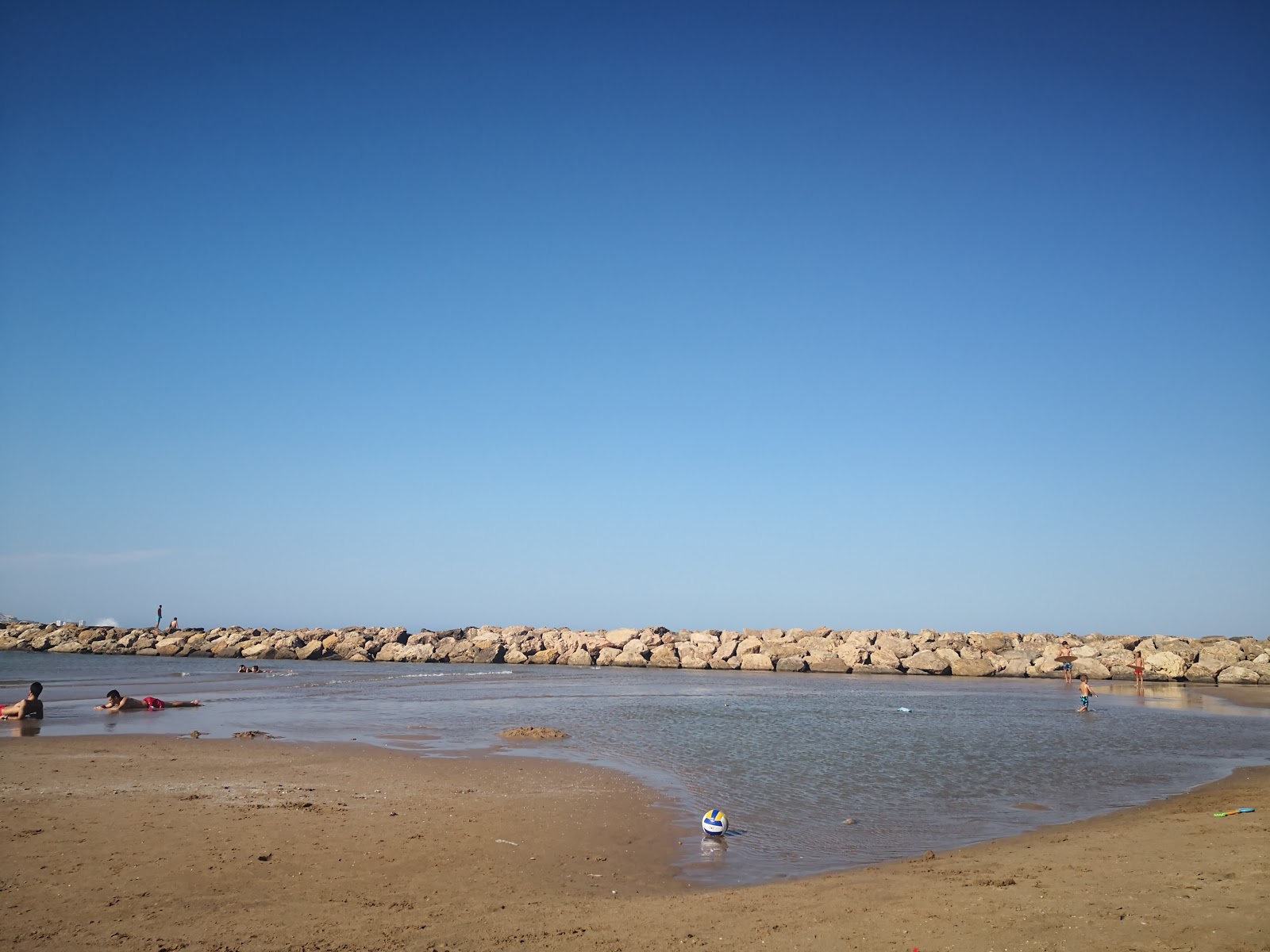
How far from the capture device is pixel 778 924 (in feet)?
22.1

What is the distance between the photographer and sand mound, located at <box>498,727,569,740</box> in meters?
18.2

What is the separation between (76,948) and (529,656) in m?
49.2

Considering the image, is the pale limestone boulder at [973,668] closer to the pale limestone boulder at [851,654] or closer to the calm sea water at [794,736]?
the pale limestone boulder at [851,654]

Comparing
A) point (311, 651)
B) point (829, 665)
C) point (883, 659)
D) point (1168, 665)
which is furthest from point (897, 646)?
point (311, 651)

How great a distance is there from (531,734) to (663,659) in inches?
1294

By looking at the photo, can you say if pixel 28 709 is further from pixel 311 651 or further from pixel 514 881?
pixel 311 651

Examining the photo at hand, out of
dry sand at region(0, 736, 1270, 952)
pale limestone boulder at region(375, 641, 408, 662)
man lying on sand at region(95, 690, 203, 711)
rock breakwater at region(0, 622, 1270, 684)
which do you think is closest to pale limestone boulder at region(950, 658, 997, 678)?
rock breakwater at region(0, 622, 1270, 684)

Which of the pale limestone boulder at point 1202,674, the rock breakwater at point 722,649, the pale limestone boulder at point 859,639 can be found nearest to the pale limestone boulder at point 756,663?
the rock breakwater at point 722,649

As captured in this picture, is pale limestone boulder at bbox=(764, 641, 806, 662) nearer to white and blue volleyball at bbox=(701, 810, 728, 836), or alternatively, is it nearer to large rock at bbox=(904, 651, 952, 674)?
large rock at bbox=(904, 651, 952, 674)

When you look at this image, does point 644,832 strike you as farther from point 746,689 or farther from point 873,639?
point 873,639

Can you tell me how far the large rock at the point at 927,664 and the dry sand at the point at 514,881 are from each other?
3441 centimetres

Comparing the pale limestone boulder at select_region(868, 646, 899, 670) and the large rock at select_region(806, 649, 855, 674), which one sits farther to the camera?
the large rock at select_region(806, 649, 855, 674)

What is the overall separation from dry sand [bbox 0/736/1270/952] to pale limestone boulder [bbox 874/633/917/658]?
36091 mm

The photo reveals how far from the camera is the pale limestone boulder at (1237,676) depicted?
39.0 metres
